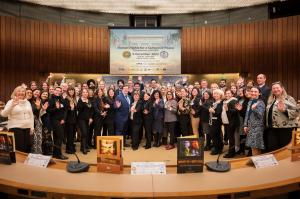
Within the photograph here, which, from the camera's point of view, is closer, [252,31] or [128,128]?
[128,128]

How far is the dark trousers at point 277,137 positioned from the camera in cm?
395

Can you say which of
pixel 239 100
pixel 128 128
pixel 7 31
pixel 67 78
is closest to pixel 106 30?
pixel 67 78

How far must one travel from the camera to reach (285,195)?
2348 mm

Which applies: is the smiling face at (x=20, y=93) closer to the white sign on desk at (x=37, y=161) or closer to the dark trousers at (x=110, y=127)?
the white sign on desk at (x=37, y=161)

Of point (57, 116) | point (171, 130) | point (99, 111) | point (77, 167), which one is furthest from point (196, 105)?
point (77, 167)

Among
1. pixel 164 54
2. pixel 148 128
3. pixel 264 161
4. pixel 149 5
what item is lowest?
pixel 148 128

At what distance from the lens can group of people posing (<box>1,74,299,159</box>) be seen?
4348 millimetres

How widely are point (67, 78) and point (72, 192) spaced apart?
→ 1066 centimetres

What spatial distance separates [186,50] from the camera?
12180 mm

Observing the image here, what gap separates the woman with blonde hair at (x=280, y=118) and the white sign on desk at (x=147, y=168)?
2.23 metres

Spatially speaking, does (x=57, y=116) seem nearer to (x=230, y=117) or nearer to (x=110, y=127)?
(x=110, y=127)

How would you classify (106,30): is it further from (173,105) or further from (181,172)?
(181,172)

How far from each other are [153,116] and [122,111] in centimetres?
75

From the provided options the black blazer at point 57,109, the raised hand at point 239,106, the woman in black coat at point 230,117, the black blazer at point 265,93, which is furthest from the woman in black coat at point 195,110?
the black blazer at point 57,109
